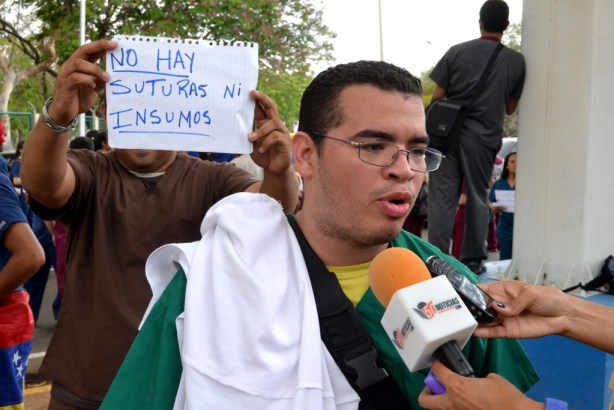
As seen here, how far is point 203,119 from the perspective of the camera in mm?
2412

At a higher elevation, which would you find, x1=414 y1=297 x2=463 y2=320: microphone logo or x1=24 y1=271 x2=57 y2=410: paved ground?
x1=414 y1=297 x2=463 y2=320: microphone logo

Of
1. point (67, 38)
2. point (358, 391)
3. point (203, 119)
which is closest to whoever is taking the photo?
point (358, 391)

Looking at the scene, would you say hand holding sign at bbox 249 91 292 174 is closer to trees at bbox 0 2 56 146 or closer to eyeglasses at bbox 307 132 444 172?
eyeglasses at bbox 307 132 444 172

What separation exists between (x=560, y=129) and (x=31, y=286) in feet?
13.7

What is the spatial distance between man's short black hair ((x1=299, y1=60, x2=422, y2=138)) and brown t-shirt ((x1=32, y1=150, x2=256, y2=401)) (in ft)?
2.89

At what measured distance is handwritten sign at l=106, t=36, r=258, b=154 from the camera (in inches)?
92.1

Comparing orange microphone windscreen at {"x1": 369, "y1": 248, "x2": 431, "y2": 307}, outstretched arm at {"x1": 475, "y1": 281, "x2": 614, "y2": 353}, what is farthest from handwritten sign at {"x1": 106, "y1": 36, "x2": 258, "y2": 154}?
outstretched arm at {"x1": 475, "y1": 281, "x2": 614, "y2": 353}

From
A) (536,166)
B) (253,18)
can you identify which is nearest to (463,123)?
(536,166)

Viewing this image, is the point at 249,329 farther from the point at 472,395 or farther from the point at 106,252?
the point at 106,252

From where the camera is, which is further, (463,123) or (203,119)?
(463,123)

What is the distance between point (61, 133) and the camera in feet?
7.77

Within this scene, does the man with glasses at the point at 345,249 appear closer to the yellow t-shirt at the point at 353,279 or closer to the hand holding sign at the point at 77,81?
the yellow t-shirt at the point at 353,279

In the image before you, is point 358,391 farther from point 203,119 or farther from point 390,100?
point 203,119

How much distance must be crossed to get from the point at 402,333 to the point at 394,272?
168 millimetres
